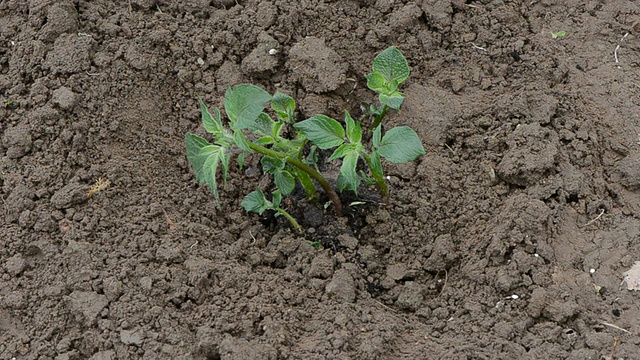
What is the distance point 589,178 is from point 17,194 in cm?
219

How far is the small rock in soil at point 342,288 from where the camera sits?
293cm

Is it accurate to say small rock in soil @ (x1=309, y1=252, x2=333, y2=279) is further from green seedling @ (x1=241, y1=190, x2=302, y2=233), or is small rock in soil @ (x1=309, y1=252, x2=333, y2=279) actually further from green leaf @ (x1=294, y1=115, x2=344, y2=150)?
green leaf @ (x1=294, y1=115, x2=344, y2=150)

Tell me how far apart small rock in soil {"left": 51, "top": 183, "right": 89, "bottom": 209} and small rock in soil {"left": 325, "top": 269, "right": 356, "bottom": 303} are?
987 mm

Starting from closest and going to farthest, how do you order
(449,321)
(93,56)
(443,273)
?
(449,321) → (443,273) → (93,56)

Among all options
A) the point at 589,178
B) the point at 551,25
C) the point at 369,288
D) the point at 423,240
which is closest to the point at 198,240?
the point at 369,288

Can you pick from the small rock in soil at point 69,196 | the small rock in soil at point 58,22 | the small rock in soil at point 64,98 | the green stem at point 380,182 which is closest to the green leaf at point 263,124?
the green stem at point 380,182

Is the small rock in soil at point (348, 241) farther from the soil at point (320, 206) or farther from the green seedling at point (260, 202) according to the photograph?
the green seedling at point (260, 202)

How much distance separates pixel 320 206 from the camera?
10.7 ft

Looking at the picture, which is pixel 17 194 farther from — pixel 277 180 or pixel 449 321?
pixel 449 321

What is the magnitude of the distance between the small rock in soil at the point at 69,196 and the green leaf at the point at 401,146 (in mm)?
1134

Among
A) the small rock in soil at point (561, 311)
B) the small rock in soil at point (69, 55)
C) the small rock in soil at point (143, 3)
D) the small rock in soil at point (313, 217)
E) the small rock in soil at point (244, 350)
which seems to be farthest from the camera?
the small rock in soil at point (143, 3)

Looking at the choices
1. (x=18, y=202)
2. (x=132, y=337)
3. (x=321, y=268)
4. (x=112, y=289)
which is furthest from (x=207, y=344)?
(x=18, y=202)

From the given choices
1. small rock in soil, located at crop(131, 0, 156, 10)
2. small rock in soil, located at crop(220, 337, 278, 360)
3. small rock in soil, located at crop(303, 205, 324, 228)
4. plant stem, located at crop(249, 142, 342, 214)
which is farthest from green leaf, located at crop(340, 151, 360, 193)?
small rock in soil, located at crop(131, 0, 156, 10)

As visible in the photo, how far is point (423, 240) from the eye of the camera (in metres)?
3.17
